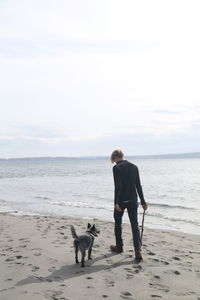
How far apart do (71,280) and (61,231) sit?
4244 millimetres

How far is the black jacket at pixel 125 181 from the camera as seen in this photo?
657 cm

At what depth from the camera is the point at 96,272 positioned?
583 cm

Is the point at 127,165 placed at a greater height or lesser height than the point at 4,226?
greater

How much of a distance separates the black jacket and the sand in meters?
1.19

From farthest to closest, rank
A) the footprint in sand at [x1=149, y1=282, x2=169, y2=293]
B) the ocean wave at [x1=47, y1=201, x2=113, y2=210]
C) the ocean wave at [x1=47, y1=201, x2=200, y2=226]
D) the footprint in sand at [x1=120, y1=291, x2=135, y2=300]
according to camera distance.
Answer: the ocean wave at [x1=47, y1=201, x2=113, y2=210]
the ocean wave at [x1=47, y1=201, x2=200, y2=226]
the footprint in sand at [x1=149, y1=282, x2=169, y2=293]
the footprint in sand at [x1=120, y1=291, x2=135, y2=300]

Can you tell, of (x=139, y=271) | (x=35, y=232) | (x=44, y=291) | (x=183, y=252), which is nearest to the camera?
(x=44, y=291)

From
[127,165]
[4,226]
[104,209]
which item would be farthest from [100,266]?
[104,209]

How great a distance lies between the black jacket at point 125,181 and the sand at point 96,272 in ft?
3.90

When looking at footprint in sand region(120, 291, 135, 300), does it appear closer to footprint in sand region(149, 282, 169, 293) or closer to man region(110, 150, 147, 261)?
footprint in sand region(149, 282, 169, 293)

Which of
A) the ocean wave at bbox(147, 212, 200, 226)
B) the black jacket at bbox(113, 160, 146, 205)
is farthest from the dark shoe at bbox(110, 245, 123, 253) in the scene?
the ocean wave at bbox(147, 212, 200, 226)

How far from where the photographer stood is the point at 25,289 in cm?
499

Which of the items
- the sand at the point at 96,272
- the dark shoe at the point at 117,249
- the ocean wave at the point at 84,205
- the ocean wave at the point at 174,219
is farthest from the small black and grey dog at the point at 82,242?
the ocean wave at the point at 84,205

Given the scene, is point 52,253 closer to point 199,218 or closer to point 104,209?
point 199,218

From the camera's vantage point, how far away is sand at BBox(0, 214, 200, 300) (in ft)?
16.2
